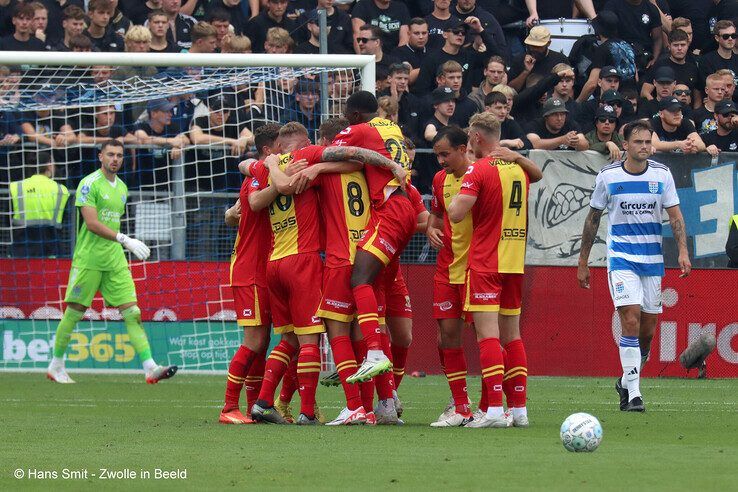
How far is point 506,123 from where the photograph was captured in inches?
711

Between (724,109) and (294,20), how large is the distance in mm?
6504

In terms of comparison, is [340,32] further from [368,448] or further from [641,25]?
[368,448]

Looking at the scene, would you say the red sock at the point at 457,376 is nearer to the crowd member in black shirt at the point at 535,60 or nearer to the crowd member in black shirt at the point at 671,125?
the crowd member in black shirt at the point at 671,125

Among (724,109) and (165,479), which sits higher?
(724,109)

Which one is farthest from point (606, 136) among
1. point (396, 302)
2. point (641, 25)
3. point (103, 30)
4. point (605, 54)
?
point (103, 30)

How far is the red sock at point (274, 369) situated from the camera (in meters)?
10.8

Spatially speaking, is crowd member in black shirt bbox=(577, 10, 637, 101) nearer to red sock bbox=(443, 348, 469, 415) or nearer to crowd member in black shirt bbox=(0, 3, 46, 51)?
crowd member in black shirt bbox=(0, 3, 46, 51)

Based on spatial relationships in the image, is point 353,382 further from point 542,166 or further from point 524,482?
point 542,166

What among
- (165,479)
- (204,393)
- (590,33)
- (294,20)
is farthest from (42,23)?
(165,479)

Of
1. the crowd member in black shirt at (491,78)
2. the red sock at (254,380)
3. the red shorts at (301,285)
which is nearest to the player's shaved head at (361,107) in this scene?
the red shorts at (301,285)

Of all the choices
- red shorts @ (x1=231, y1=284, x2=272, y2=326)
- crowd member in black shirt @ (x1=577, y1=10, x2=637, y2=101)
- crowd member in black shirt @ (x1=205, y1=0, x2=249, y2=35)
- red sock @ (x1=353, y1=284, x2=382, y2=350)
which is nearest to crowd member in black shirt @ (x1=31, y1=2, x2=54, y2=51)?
crowd member in black shirt @ (x1=205, y1=0, x2=249, y2=35)

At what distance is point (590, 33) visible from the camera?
2141 centimetres

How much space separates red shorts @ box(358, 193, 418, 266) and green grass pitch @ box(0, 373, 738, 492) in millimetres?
1384

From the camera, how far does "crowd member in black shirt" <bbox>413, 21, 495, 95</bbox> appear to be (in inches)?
759
